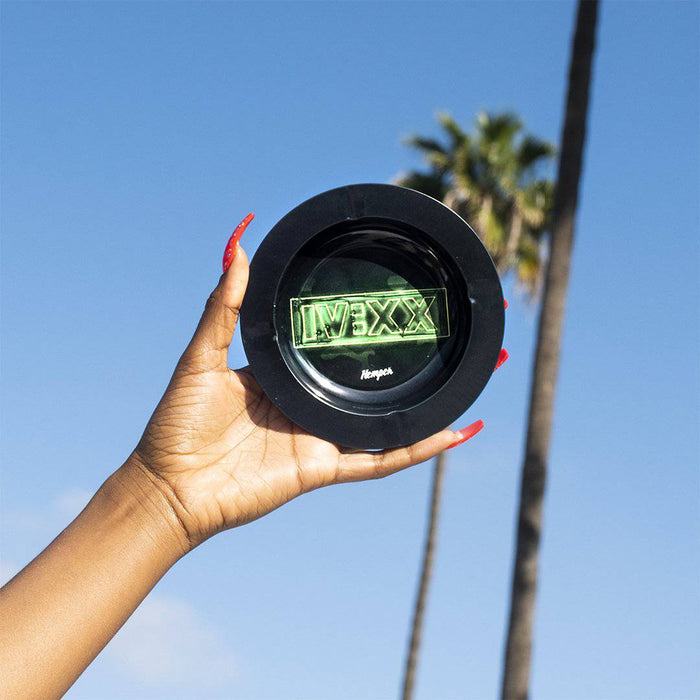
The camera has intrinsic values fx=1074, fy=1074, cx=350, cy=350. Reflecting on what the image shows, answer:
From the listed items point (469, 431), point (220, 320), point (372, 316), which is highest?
point (372, 316)

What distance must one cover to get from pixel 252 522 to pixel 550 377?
7.13 metres

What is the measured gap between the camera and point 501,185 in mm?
17297

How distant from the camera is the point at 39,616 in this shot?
2504mm

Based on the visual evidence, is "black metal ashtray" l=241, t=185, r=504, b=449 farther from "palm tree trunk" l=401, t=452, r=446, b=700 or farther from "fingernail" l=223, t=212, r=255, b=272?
"palm tree trunk" l=401, t=452, r=446, b=700

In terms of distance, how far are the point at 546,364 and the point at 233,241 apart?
711 cm

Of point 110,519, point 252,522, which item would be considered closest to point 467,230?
point 252,522

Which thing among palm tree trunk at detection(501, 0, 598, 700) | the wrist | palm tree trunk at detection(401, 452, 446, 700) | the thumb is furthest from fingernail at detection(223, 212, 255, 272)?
palm tree trunk at detection(401, 452, 446, 700)

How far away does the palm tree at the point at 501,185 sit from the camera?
17141 mm

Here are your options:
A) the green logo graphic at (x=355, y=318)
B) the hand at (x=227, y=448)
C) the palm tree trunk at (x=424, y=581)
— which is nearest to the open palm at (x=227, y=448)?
the hand at (x=227, y=448)

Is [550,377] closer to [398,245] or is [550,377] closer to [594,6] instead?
[594,6]

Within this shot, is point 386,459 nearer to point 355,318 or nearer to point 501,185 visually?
point 355,318

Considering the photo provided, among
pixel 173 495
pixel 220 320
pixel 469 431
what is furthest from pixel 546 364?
pixel 173 495

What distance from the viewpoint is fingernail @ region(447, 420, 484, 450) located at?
3.08 meters

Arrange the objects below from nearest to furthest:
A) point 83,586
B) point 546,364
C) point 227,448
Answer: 1. point 83,586
2. point 227,448
3. point 546,364
